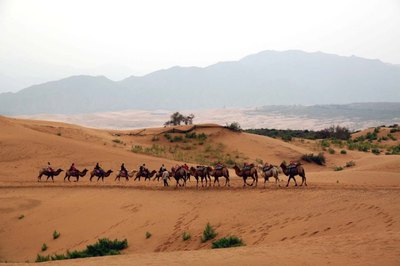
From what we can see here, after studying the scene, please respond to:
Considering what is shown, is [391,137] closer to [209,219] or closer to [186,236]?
[209,219]

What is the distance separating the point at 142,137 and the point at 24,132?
1182 cm

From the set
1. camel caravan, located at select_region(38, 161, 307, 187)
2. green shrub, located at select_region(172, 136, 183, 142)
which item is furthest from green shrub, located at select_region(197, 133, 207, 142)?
camel caravan, located at select_region(38, 161, 307, 187)

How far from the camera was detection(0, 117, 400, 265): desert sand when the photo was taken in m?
9.41

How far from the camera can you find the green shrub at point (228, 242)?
1152cm

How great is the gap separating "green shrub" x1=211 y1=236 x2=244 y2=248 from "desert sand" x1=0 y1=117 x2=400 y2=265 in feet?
0.90

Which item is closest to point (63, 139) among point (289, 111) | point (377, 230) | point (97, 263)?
point (97, 263)

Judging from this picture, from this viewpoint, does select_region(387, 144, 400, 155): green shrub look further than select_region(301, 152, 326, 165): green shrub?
Yes

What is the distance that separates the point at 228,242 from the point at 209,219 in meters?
2.84

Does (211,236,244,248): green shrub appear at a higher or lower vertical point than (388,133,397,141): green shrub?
lower

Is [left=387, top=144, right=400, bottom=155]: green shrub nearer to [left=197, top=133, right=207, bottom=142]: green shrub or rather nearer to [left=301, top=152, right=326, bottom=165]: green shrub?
[left=301, top=152, right=326, bottom=165]: green shrub

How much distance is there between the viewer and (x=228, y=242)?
11.6 m

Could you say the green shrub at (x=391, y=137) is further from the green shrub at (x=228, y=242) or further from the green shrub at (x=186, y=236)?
the green shrub at (x=228, y=242)

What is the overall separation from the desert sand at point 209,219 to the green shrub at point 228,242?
0.27 m

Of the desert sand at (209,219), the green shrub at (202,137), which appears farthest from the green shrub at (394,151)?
the green shrub at (202,137)
